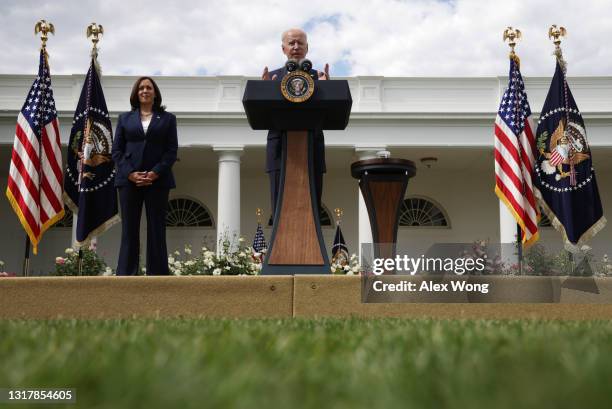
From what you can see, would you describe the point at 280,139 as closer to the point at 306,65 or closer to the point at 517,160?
the point at 306,65

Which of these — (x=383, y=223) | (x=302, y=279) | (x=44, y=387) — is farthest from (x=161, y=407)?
(x=383, y=223)

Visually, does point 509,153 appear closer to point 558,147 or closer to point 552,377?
point 558,147

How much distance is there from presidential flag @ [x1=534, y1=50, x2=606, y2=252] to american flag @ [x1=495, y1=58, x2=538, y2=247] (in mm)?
181

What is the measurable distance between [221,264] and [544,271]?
5.60m

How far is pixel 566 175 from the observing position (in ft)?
25.5

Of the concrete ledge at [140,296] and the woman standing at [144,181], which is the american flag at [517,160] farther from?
the concrete ledge at [140,296]

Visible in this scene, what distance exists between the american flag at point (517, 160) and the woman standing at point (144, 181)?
4.88 meters

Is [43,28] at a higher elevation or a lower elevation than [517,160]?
higher

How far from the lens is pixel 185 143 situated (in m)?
17.6

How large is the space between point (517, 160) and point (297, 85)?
453 centimetres

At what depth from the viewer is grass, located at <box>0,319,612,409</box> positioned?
0.82 metres

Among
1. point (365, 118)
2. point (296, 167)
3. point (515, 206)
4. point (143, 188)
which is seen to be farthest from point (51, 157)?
point (365, 118)

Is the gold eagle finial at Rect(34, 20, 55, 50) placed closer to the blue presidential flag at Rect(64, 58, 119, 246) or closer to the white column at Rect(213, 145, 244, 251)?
the blue presidential flag at Rect(64, 58, 119, 246)

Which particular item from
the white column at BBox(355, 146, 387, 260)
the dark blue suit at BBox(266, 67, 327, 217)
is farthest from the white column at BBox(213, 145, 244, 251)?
the dark blue suit at BBox(266, 67, 327, 217)
